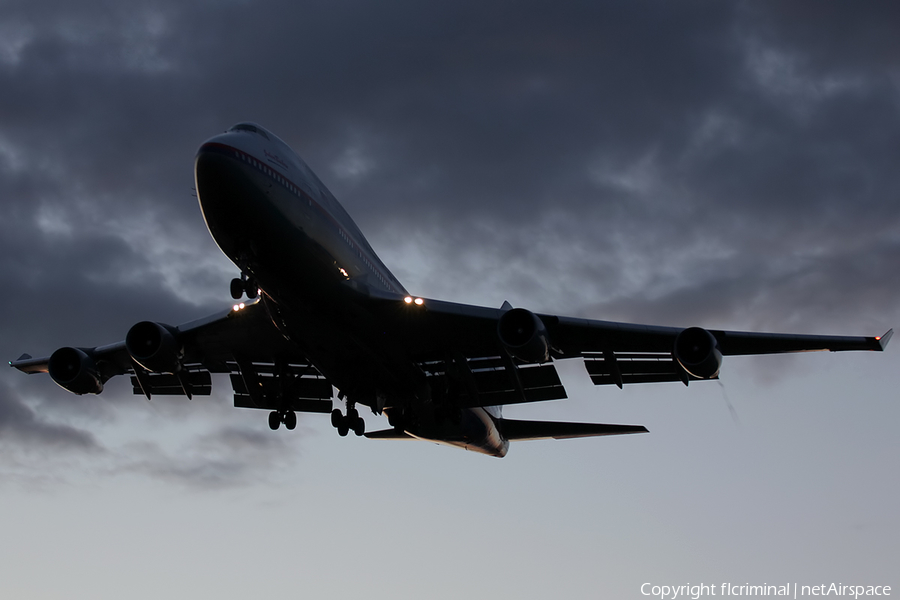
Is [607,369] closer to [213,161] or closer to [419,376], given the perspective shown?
[419,376]

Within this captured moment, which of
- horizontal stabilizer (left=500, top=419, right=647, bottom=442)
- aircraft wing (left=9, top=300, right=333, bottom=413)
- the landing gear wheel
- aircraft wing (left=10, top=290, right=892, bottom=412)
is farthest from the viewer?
horizontal stabilizer (left=500, top=419, right=647, bottom=442)

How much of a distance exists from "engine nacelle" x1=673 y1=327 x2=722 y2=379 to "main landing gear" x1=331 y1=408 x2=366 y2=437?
438 inches

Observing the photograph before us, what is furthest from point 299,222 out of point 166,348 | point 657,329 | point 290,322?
point 657,329

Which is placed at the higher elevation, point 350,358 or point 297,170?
point 297,170

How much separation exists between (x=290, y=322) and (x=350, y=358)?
8.22ft

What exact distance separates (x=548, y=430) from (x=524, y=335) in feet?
39.0

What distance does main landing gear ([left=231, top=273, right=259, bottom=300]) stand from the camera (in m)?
20.6

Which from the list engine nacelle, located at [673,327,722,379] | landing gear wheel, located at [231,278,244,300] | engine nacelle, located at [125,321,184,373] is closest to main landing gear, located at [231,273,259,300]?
landing gear wheel, located at [231,278,244,300]

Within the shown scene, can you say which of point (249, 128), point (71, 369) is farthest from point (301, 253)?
point (71, 369)

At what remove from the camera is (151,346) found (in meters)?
25.0

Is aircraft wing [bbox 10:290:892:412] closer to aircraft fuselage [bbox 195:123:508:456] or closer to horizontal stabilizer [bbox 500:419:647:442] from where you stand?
aircraft fuselage [bbox 195:123:508:456]

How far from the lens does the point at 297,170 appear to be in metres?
20.8

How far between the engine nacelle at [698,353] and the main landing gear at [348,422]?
1112 centimetres

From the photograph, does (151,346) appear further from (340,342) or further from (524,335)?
(524,335)
